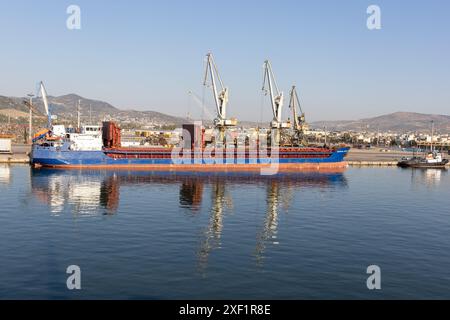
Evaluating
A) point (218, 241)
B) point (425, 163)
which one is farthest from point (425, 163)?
point (218, 241)

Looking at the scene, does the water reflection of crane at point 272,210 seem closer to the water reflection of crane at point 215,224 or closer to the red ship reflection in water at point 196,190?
the red ship reflection in water at point 196,190

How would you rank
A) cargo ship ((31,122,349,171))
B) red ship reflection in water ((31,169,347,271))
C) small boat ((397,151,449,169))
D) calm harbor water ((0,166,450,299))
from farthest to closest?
small boat ((397,151,449,169))
cargo ship ((31,122,349,171))
red ship reflection in water ((31,169,347,271))
calm harbor water ((0,166,450,299))

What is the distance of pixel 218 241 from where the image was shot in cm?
3825

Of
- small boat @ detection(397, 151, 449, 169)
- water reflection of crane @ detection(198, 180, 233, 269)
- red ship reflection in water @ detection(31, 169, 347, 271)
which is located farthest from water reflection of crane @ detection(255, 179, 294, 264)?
small boat @ detection(397, 151, 449, 169)

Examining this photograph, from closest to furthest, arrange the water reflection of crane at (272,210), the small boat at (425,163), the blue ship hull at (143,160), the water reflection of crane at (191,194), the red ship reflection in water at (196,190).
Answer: the water reflection of crane at (272,210) < the red ship reflection in water at (196,190) < the water reflection of crane at (191,194) < the blue ship hull at (143,160) < the small boat at (425,163)

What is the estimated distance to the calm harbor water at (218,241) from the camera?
27.2 m

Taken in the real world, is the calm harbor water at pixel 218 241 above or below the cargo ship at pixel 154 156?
below

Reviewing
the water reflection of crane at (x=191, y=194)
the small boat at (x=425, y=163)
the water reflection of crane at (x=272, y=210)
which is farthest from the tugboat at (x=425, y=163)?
the water reflection of crane at (x=191, y=194)

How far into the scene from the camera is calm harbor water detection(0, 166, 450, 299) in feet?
89.3

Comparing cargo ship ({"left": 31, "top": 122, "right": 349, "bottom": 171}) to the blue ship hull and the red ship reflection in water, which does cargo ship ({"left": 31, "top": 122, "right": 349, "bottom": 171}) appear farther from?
the red ship reflection in water

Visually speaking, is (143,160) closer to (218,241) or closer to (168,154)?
(168,154)

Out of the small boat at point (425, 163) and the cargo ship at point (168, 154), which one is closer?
the cargo ship at point (168, 154)
